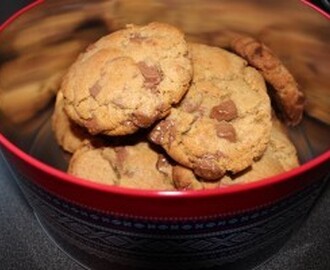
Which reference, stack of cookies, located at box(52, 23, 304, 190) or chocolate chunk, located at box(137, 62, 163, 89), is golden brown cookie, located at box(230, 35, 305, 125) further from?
chocolate chunk, located at box(137, 62, 163, 89)

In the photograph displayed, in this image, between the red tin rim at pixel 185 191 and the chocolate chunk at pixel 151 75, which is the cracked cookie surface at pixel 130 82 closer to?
the chocolate chunk at pixel 151 75

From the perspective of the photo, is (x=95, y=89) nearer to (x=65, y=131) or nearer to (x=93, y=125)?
(x=93, y=125)

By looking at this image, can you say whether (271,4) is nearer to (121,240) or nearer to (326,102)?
(326,102)

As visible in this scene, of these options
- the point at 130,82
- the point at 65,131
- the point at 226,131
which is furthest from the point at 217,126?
the point at 65,131

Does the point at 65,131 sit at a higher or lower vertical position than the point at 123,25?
lower

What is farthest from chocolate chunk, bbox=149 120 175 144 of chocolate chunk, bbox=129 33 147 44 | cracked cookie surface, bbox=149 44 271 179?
chocolate chunk, bbox=129 33 147 44

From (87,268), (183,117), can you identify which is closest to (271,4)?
(183,117)
